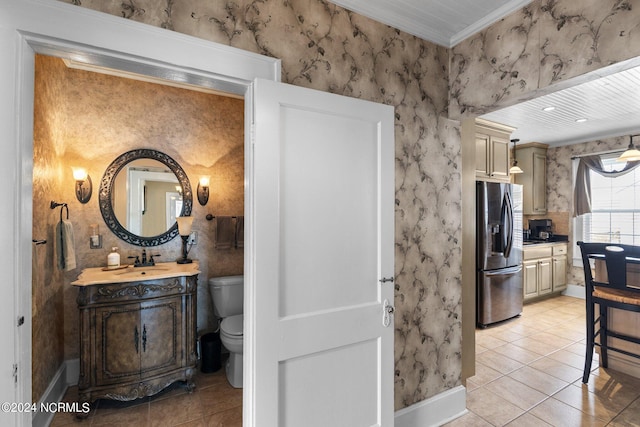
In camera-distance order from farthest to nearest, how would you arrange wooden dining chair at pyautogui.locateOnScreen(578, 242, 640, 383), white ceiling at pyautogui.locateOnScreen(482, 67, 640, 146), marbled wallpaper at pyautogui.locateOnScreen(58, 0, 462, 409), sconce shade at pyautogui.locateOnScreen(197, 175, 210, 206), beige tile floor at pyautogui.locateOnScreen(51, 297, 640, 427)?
sconce shade at pyautogui.locateOnScreen(197, 175, 210, 206)
white ceiling at pyautogui.locateOnScreen(482, 67, 640, 146)
wooden dining chair at pyautogui.locateOnScreen(578, 242, 640, 383)
beige tile floor at pyautogui.locateOnScreen(51, 297, 640, 427)
marbled wallpaper at pyautogui.locateOnScreen(58, 0, 462, 409)

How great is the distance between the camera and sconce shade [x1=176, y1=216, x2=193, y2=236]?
9.29ft

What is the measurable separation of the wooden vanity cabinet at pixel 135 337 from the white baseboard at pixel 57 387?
0.61 feet

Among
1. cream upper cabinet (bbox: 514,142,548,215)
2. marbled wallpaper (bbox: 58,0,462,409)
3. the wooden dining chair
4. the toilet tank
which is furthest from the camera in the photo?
cream upper cabinet (bbox: 514,142,548,215)

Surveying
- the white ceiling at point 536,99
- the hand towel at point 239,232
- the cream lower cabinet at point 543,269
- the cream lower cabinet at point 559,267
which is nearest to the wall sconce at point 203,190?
the hand towel at point 239,232

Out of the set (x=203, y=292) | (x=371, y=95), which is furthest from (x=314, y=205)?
(x=203, y=292)

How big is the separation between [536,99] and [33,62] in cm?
417

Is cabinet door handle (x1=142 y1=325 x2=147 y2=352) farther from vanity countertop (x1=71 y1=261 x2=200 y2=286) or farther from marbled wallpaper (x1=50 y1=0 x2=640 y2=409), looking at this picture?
marbled wallpaper (x1=50 y1=0 x2=640 y2=409)

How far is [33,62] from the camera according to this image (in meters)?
1.19

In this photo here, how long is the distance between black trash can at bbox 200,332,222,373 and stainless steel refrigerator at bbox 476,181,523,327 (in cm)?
306

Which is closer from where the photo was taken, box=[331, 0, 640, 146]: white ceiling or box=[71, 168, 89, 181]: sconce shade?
box=[331, 0, 640, 146]: white ceiling

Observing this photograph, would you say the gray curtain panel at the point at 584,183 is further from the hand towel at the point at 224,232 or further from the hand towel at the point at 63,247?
the hand towel at the point at 63,247

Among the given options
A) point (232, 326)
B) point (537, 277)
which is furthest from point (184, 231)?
point (537, 277)

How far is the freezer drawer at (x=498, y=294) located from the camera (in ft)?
12.2

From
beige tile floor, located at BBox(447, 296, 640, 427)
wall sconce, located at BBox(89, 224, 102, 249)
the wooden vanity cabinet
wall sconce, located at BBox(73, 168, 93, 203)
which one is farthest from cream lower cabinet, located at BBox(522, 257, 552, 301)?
wall sconce, located at BBox(73, 168, 93, 203)
